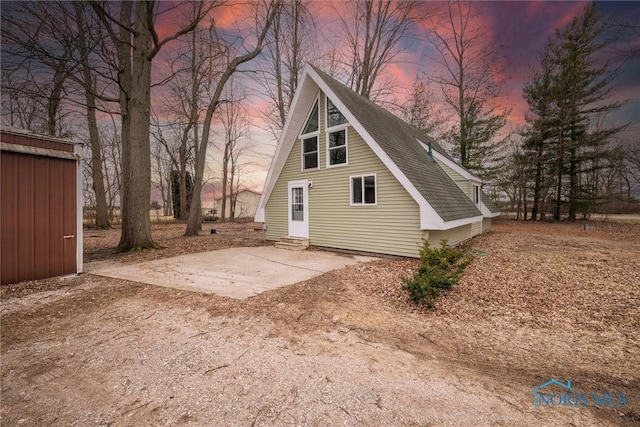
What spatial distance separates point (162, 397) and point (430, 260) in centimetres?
449

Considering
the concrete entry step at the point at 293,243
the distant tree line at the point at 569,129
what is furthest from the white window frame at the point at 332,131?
the distant tree line at the point at 569,129

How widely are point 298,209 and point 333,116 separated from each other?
3.99 meters

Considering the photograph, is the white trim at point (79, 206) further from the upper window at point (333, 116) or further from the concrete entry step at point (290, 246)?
the upper window at point (333, 116)

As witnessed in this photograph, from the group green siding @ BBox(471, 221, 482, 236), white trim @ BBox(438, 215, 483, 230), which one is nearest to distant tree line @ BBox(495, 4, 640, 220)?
green siding @ BBox(471, 221, 482, 236)

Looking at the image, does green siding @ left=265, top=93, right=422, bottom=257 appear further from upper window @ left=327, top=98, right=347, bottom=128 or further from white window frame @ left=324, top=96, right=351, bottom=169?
upper window @ left=327, top=98, right=347, bottom=128

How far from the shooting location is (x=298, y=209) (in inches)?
449

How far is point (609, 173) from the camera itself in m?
24.5

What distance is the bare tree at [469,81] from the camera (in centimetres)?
1995

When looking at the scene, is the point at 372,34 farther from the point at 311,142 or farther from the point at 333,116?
the point at 311,142

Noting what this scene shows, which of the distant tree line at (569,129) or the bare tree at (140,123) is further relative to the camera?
the distant tree line at (569,129)

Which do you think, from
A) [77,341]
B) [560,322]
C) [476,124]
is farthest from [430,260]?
[476,124]

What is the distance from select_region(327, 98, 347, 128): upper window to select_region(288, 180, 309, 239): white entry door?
2.49 m

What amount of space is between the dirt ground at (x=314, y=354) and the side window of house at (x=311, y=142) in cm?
644

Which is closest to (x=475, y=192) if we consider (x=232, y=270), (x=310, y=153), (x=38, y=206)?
(x=310, y=153)
